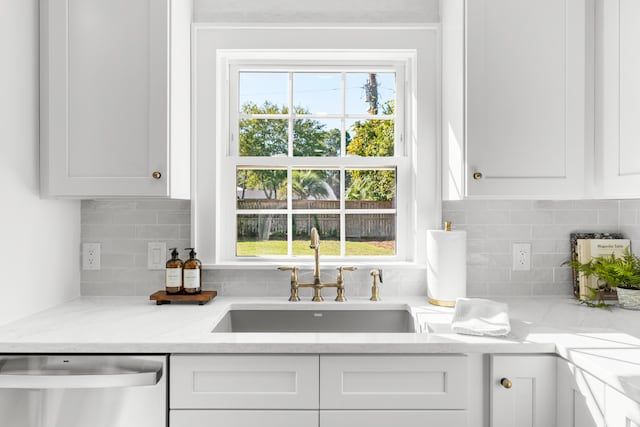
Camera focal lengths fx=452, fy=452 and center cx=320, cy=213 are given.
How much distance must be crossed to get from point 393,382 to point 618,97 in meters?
1.33

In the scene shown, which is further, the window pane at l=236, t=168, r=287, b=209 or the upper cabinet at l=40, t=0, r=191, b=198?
the window pane at l=236, t=168, r=287, b=209

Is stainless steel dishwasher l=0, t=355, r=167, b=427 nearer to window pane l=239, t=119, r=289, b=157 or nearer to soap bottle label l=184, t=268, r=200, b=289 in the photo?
soap bottle label l=184, t=268, r=200, b=289

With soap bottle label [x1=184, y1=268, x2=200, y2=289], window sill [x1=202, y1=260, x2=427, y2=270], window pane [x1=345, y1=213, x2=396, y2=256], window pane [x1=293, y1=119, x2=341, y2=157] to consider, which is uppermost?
window pane [x1=293, y1=119, x2=341, y2=157]

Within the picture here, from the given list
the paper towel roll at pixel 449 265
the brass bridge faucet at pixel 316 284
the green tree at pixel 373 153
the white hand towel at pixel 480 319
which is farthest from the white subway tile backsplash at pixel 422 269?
the white hand towel at pixel 480 319

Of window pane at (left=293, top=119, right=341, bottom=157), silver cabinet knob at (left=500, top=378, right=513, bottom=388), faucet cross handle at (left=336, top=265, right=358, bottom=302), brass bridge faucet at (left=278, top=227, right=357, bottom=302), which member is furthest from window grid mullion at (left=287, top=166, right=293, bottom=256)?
silver cabinet knob at (left=500, top=378, right=513, bottom=388)

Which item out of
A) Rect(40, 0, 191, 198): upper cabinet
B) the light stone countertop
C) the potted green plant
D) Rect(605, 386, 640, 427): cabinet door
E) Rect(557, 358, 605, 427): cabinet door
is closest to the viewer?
Rect(605, 386, 640, 427): cabinet door

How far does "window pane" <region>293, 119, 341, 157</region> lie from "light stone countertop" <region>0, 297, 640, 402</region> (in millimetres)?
913

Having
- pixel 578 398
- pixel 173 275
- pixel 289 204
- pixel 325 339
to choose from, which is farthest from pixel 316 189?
pixel 578 398

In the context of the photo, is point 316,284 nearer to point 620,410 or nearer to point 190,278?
point 190,278

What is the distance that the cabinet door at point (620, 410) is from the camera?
1098 millimetres

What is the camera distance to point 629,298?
6.09 ft

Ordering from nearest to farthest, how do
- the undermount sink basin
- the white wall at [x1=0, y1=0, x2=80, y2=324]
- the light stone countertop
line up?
the light stone countertop → the white wall at [x1=0, y1=0, x2=80, y2=324] → the undermount sink basin

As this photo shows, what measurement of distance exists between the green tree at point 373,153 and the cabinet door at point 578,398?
1.10m

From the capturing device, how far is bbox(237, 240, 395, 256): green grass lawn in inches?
87.5
